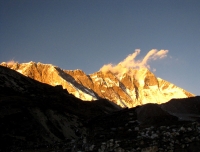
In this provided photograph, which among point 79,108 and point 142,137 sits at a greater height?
point 79,108

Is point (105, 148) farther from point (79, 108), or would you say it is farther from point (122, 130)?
point (79, 108)

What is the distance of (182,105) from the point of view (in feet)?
69.4

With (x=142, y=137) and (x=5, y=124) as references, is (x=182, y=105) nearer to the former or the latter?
(x=142, y=137)

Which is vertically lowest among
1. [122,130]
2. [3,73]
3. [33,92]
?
[122,130]

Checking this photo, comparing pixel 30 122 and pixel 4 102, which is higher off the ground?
pixel 4 102

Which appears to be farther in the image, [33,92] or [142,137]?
[33,92]

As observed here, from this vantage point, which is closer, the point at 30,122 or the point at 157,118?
the point at 157,118

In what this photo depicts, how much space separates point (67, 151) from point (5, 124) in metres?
30.5

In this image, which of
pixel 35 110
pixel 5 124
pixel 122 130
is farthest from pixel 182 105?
pixel 35 110

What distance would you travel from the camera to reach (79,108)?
284 ft

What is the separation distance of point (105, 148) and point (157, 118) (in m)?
4.28

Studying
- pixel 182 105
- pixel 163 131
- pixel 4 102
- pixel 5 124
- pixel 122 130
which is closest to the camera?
pixel 163 131

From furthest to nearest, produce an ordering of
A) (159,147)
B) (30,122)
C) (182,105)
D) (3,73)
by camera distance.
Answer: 1. (3,73)
2. (30,122)
3. (182,105)
4. (159,147)


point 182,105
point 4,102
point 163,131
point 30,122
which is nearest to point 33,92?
point 4,102
